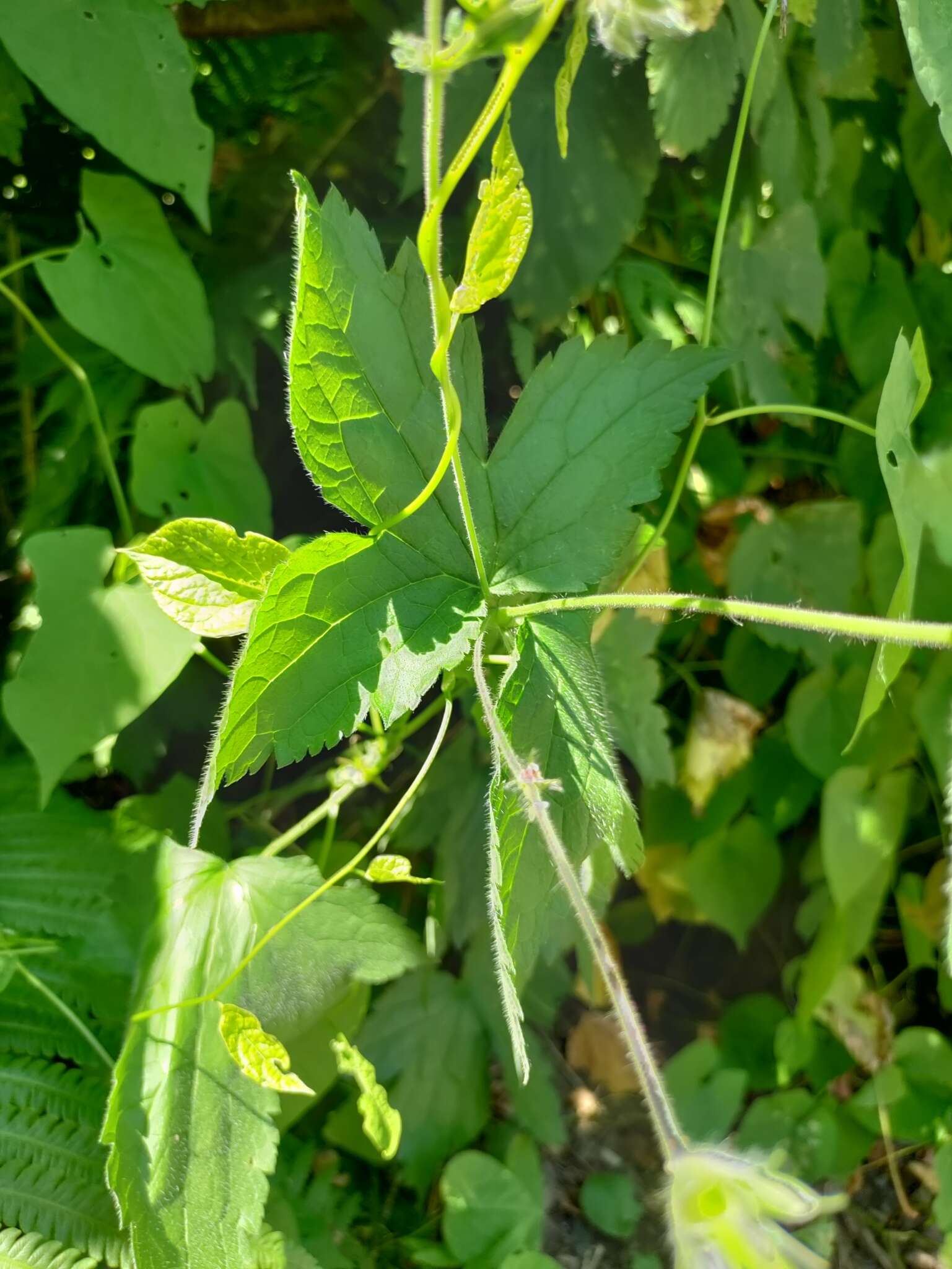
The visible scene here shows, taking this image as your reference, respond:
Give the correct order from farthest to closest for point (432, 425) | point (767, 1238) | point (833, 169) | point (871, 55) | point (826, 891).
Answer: point (826, 891)
point (833, 169)
point (871, 55)
point (432, 425)
point (767, 1238)

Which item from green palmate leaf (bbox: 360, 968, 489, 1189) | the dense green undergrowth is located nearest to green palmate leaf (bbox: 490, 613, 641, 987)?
the dense green undergrowth

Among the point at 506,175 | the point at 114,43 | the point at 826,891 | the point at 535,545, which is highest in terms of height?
the point at 114,43

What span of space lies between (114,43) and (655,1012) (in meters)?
1.30

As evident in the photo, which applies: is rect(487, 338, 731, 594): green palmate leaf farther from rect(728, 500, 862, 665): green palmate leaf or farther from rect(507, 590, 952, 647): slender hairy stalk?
rect(728, 500, 862, 665): green palmate leaf

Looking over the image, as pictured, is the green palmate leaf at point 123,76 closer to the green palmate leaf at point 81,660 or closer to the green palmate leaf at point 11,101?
the green palmate leaf at point 11,101

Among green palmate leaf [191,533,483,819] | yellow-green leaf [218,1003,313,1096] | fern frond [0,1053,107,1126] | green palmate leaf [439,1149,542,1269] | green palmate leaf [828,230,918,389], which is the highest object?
green palmate leaf [828,230,918,389]

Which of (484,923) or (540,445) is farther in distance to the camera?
(484,923)

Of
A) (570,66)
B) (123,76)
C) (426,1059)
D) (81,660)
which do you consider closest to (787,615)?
(570,66)

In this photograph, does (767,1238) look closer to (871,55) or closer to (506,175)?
(506,175)

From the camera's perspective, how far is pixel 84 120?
60cm

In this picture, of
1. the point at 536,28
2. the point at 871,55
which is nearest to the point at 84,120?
the point at 536,28

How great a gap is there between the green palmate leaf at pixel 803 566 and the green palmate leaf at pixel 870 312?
0.49 feet

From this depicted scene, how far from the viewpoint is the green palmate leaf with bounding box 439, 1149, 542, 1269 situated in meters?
0.87

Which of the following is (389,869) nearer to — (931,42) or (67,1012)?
(67,1012)
